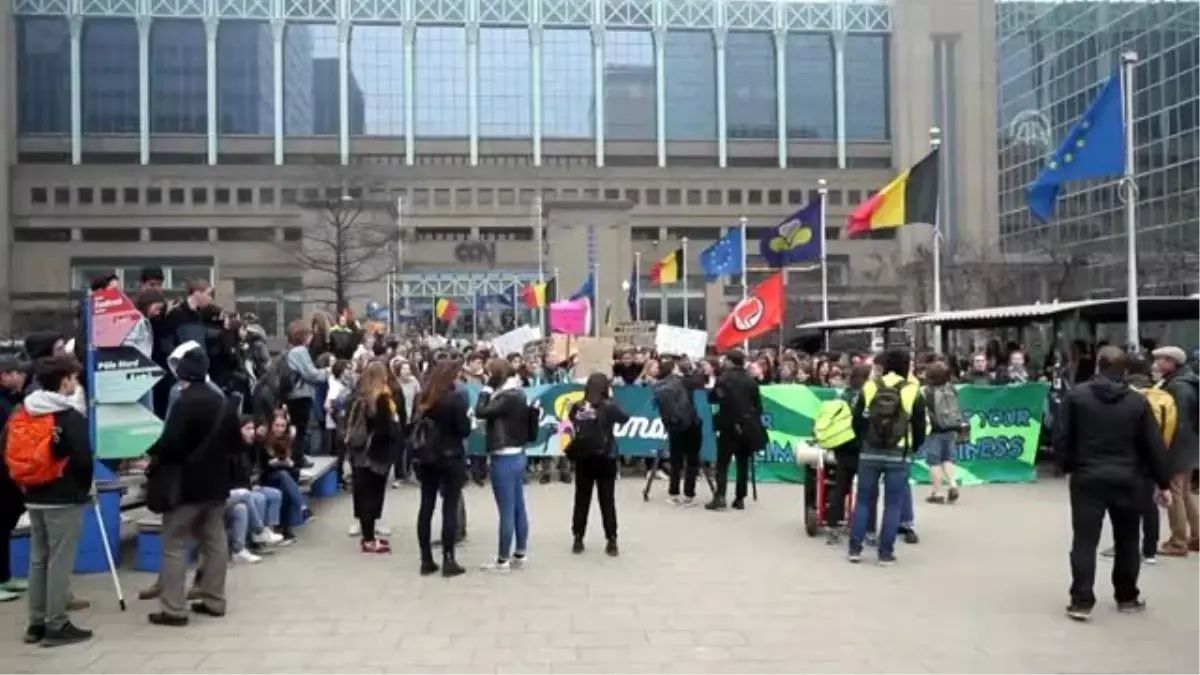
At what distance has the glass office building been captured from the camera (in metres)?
49.4

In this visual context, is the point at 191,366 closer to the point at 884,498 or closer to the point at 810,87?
the point at 884,498

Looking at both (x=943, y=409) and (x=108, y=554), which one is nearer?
(x=108, y=554)

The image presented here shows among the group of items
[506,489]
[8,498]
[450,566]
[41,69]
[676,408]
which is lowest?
[450,566]

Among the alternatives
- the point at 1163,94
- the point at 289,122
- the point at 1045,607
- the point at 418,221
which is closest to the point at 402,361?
the point at 1045,607

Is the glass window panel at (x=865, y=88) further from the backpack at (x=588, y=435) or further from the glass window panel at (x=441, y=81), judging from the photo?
the backpack at (x=588, y=435)

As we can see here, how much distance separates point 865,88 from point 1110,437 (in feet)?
323

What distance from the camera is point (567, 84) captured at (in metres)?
98.0

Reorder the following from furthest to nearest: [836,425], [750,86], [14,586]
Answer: [750,86], [836,425], [14,586]

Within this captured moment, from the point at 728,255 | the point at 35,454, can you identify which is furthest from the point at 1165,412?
the point at 728,255

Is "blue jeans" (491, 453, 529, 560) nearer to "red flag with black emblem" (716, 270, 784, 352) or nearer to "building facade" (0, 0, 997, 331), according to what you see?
"red flag with black emblem" (716, 270, 784, 352)

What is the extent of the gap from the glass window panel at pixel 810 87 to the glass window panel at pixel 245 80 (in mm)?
43536

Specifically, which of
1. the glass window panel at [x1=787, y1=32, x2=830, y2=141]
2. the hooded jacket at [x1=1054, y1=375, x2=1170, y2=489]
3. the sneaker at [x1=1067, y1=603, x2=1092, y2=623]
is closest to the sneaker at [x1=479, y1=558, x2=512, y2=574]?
the sneaker at [x1=1067, y1=603, x2=1092, y2=623]

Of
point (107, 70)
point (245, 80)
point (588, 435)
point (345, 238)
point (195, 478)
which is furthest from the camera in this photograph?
point (245, 80)

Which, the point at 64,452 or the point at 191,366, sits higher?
the point at 191,366
